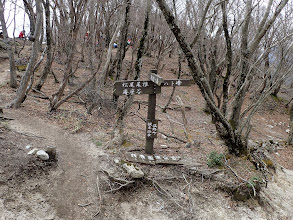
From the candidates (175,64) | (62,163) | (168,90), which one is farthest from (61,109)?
(175,64)

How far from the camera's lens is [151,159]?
5387mm

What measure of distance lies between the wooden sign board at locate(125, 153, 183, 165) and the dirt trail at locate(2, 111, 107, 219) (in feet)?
2.66

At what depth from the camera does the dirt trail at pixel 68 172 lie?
3.95 metres

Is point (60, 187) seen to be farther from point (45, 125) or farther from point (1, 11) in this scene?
point (1, 11)

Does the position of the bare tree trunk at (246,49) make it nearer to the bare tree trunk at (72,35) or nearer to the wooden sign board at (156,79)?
the wooden sign board at (156,79)

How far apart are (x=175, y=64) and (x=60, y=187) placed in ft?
75.8

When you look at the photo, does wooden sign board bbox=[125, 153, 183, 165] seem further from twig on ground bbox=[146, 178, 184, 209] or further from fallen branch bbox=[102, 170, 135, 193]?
fallen branch bbox=[102, 170, 135, 193]

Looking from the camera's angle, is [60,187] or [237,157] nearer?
[60,187]

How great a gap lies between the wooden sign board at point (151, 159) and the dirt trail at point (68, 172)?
0.81 m

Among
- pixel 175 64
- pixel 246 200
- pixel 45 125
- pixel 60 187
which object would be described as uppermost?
pixel 175 64

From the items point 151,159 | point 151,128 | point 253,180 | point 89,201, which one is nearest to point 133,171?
point 151,159

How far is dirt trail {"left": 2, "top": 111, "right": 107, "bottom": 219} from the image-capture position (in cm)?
395

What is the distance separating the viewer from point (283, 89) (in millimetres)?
24391

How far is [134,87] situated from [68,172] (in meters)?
2.51
